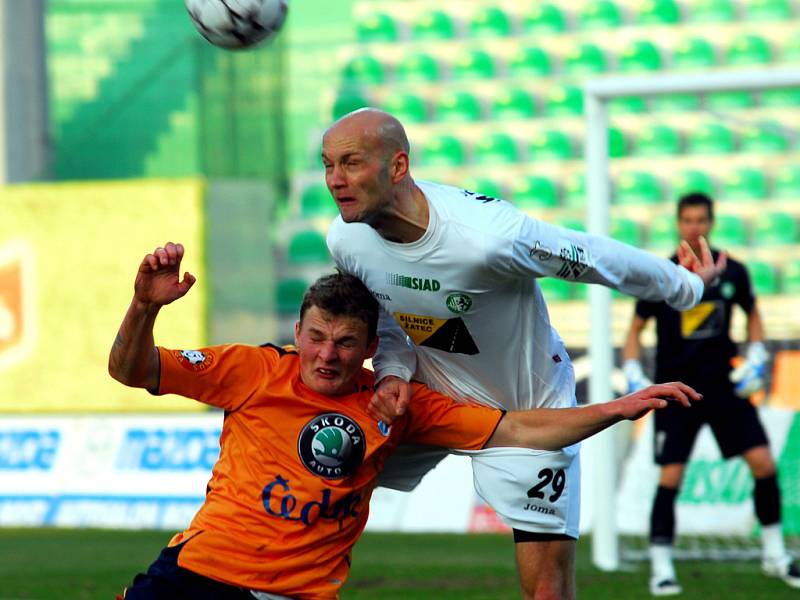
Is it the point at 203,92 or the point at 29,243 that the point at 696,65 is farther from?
the point at 29,243

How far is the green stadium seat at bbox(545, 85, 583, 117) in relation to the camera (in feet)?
52.9

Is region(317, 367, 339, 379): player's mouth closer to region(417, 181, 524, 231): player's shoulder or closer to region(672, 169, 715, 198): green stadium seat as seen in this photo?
region(417, 181, 524, 231): player's shoulder

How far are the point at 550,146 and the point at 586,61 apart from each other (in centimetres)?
140

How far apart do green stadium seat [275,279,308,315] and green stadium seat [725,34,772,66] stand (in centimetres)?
584

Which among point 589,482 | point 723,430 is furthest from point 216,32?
point 589,482

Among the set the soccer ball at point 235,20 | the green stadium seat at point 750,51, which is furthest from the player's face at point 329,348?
the green stadium seat at point 750,51

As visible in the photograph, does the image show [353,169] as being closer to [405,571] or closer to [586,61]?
[405,571]

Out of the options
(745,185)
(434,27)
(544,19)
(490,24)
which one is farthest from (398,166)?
(434,27)

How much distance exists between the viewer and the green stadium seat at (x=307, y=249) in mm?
15109

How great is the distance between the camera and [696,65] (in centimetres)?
1606

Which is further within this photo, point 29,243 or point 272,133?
point 272,133

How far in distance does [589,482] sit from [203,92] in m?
7.31

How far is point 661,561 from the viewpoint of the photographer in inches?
293

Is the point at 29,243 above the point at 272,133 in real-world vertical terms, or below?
below
